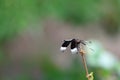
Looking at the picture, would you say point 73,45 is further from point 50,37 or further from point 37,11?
point 50,37

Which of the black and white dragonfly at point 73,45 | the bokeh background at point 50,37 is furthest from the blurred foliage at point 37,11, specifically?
the black and white dragonfly at point 73,45

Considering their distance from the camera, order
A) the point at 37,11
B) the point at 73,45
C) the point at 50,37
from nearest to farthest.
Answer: the point at 73,45 → the point at 37,11 → the point at 50,37

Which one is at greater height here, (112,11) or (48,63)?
(112,11)

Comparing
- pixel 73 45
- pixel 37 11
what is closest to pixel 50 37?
pixel 37 11

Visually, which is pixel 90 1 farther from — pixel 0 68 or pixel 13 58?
pixel 13 58

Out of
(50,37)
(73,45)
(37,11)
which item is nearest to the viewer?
(73,45)

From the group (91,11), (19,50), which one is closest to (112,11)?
(91,11)

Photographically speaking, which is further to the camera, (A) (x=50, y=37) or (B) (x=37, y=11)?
(A) (x=50, y=37)

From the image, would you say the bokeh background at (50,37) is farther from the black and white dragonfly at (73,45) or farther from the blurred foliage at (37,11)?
the black and white dragonfly at (73,45)
